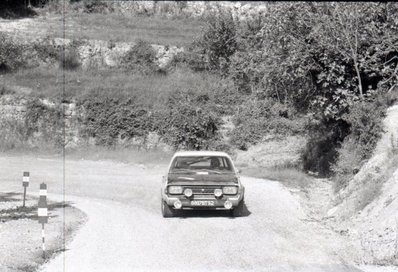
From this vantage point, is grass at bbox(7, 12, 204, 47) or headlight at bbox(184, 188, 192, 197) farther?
grass at bbox(7, 12, 204, 47)

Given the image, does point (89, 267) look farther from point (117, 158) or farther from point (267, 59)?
point (117, 158)

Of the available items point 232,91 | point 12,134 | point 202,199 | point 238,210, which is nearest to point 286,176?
point 238,210

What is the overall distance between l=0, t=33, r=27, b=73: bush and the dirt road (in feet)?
69.6

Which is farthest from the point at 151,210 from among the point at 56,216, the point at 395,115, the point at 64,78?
the point at 64,78

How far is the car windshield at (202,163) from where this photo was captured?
630 inches

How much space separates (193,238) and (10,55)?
32.1 meters

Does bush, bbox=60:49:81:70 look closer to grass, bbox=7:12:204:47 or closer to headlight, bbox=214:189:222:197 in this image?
grass, bbox=7:12:204:47

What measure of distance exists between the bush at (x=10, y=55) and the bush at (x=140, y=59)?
7.07 m

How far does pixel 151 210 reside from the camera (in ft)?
54.9

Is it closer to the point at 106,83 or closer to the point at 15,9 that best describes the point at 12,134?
the point at 106,83

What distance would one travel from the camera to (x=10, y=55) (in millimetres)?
41000

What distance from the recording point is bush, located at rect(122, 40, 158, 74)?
138ft

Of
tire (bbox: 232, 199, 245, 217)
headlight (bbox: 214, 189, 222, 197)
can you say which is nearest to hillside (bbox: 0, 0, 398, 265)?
tire (bbox: 232, 199, 245, 217)

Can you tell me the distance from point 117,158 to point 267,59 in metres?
10.9
